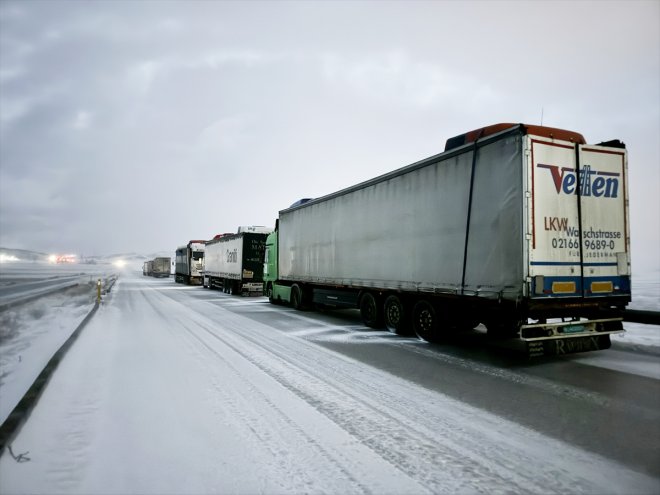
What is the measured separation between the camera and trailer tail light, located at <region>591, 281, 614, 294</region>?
23.3ft

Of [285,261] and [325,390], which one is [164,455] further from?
[285,261]

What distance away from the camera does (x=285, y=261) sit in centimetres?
1652

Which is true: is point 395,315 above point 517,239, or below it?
below

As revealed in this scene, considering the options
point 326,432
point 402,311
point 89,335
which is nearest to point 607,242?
point 402,311

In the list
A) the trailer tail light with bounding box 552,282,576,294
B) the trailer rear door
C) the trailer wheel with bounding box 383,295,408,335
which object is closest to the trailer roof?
the trailer rear door

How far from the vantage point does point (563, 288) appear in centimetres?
678

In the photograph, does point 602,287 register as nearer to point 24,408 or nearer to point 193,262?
point 24,408

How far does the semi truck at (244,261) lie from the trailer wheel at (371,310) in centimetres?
1246

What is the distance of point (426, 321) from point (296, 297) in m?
7.57

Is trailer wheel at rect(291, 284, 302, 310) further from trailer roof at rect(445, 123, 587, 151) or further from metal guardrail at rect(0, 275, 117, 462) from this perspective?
metal guardrail at rect(0, 275, 117, 462)

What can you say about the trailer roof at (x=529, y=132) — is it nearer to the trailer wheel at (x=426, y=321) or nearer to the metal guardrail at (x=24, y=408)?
the trailer wheel at (x=426, y=321)

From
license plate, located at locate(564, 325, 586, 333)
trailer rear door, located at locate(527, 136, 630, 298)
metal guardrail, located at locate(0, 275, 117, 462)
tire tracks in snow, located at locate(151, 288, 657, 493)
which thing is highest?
trailer rear door, located at locate(527, 136, 630, 298)

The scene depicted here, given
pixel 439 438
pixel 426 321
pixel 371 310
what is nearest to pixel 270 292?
pixel 371 310

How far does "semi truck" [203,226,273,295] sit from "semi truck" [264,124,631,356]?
14.9 metres
